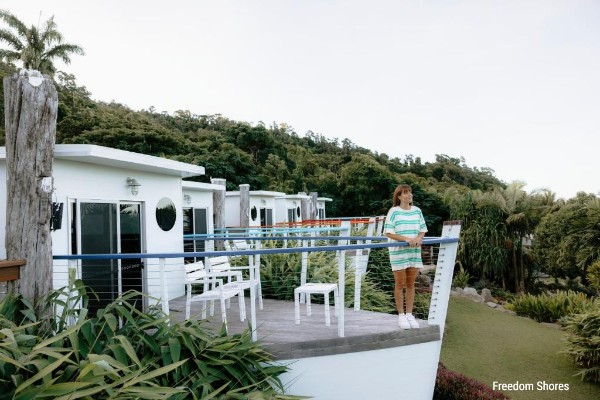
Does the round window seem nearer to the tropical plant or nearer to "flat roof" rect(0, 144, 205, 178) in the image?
"flat roof" rect(0, 144, 205, 178)

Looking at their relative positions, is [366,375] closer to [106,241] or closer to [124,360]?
[124,360]

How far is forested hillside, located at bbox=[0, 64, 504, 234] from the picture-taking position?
2922 cm

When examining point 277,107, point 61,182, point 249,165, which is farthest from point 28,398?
point 277,107

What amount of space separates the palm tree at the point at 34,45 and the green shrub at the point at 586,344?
2624 cm

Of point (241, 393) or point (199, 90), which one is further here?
point (199, 90)

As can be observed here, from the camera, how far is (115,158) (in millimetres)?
6484

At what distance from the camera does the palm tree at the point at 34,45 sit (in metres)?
26.0

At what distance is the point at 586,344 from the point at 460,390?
3.72 metres

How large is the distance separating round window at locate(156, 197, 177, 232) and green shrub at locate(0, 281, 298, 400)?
3784 mm

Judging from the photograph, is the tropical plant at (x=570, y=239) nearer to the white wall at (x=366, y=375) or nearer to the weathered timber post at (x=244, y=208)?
the weathered timber post at (x=244, y=208)

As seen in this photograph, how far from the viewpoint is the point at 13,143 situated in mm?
4621

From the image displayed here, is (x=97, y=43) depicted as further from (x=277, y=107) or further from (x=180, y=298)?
(x=180, y=298)

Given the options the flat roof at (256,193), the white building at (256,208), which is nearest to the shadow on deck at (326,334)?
the white building at (256,208)

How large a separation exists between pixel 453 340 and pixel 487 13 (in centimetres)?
1048
